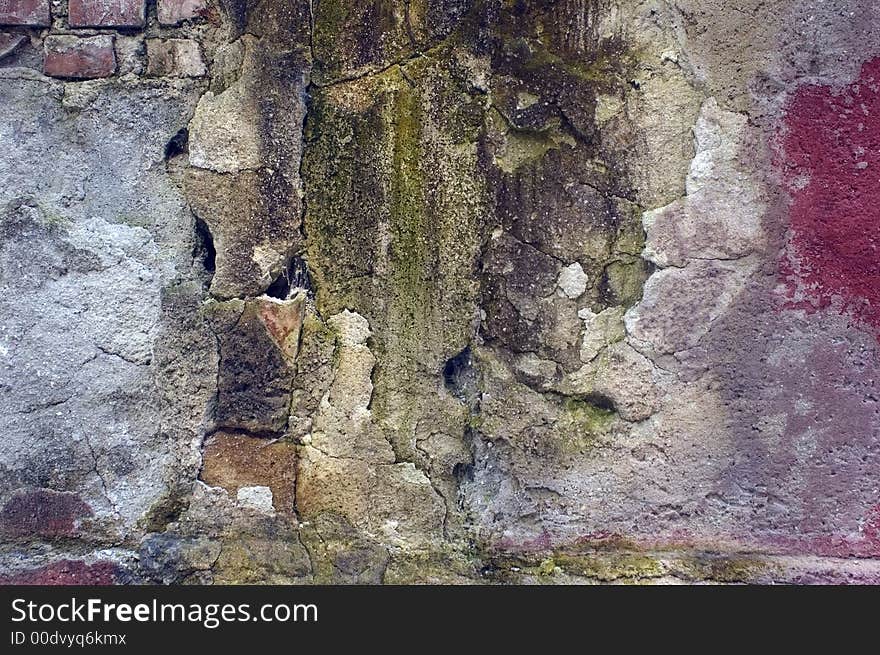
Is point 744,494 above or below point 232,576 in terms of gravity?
above

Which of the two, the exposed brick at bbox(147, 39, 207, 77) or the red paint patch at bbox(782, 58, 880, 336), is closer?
the red paint patch at bbox(782, 58, 880, 336)

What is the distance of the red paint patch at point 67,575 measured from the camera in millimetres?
1573

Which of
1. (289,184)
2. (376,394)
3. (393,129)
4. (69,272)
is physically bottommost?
(376,394)

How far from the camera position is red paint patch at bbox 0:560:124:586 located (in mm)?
1573

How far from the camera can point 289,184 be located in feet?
5.17

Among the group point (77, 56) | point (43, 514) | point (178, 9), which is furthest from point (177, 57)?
point (43, 514)

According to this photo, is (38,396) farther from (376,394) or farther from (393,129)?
(393,129)

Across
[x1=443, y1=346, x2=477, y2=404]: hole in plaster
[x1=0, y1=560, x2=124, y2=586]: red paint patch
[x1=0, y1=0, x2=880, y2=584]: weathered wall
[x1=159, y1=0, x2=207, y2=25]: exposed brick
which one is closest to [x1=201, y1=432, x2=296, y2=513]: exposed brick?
[x1=0, y1=0, x2=880, y2=584]: weathered wall

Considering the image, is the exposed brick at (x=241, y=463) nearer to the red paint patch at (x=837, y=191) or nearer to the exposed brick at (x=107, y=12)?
the exposed brick at (x=107, y=12)

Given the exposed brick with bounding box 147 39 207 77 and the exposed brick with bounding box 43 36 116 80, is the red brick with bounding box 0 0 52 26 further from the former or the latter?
the exposed brick with bounding box 147 39 207 77

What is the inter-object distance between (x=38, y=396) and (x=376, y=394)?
2.25 ft

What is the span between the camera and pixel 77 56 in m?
1.54

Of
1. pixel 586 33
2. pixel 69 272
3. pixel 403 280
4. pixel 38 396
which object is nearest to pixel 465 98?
pixel 586 33

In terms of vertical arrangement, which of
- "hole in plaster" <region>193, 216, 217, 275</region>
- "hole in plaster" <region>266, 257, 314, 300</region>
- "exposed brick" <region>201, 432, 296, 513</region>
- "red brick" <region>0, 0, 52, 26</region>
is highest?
"red brick" <region>0, 0, 52, 26</region>
